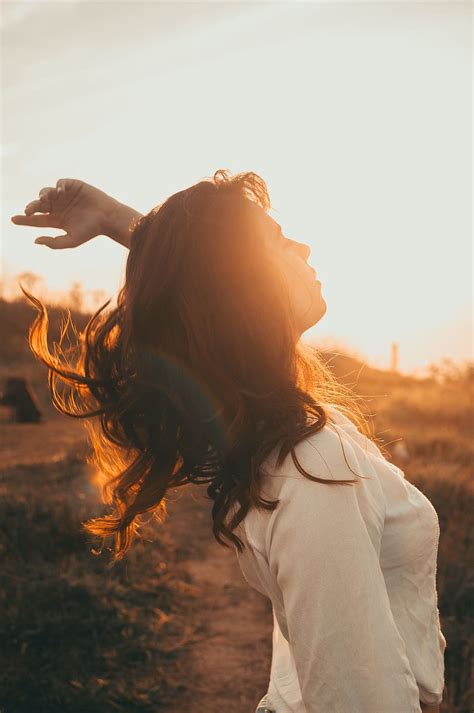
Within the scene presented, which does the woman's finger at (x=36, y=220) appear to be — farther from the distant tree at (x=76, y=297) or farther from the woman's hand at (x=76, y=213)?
the distant tree at (x=76, y=297)

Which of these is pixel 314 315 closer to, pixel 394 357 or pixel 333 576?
pixel 333 576

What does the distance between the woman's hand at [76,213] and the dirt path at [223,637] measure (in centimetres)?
128

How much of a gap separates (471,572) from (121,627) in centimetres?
258

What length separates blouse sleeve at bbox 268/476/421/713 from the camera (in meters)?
1.17

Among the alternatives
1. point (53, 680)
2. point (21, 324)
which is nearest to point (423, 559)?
point (53, 680)

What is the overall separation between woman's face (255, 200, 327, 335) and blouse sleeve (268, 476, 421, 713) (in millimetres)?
500

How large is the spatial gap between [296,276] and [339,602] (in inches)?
30.5

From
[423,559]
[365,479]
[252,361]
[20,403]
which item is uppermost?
[252,361]

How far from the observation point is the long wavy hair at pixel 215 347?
4.76 feet

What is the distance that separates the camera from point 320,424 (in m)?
1.37

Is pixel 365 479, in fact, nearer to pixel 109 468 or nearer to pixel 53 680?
pixel 109 468

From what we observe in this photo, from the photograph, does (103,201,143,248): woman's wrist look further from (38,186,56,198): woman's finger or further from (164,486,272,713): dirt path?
(164,486,272,713): dirt path

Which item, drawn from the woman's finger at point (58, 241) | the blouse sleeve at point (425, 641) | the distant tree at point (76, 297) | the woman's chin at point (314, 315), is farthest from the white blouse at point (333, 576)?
the distant tree at point (76, 297)

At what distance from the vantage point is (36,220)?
2.21 meters
